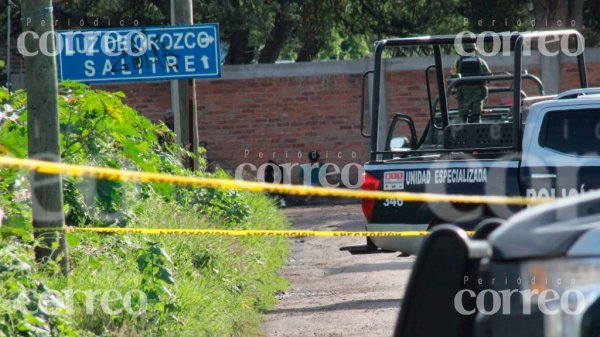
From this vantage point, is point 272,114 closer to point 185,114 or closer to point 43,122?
point 185,114

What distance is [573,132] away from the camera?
30.0 feet

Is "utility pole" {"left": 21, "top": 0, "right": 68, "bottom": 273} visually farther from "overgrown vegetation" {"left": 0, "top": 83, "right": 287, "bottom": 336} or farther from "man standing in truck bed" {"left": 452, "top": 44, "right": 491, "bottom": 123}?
"man standing in truck bed" {"left": 452, "top": 44, "right": 491, "bottom": 123}

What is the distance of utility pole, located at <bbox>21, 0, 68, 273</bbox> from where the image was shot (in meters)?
6.48

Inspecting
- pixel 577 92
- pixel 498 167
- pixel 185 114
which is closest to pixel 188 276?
pixel 498 167

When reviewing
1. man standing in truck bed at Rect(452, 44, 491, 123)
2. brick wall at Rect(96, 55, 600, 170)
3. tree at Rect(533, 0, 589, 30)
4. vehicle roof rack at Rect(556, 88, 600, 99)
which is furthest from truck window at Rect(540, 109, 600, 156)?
tree at Rect(533, 0, 589, 30)

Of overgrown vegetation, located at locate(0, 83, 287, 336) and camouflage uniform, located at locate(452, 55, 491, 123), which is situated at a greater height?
camouflage uniform, located at locate(452, 55, 491, 123)

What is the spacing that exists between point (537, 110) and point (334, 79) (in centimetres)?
1223

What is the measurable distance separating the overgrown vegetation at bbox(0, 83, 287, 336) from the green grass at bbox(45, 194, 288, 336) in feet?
0.04

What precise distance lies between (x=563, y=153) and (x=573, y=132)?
20 centimetres

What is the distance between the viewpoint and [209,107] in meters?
21.5

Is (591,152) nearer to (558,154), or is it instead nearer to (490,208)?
(558,154)

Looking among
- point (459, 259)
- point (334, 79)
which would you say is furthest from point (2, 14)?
point (459, 259)

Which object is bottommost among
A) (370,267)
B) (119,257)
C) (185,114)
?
(370,267)

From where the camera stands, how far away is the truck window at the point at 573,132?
9.02m
